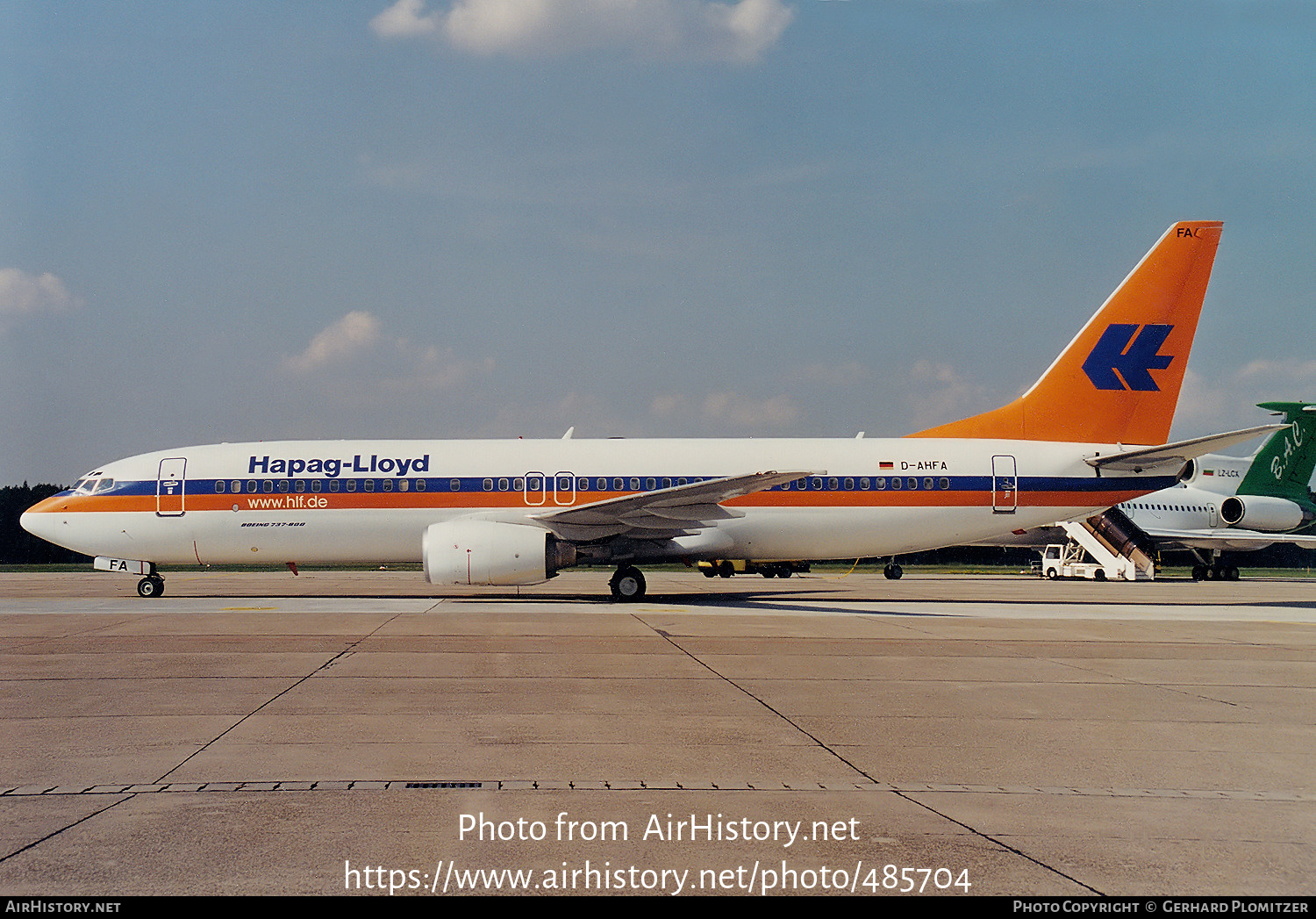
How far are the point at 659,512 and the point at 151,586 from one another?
12235 millimetres

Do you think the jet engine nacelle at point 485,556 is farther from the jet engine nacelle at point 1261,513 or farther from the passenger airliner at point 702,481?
the jet engine nacelle at point 1261,513

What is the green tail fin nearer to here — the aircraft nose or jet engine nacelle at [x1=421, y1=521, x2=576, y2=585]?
jet engine nacelle at [x1=421, y1=521, x2=576, y2=585]

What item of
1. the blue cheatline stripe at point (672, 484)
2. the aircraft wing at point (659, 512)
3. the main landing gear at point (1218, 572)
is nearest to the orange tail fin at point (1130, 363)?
the blue cheatline stripe at point (672, 484)

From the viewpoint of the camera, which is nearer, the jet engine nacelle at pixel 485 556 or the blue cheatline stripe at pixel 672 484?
the jet engine nacelle at pixel 485 556

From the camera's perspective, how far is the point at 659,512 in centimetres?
2059

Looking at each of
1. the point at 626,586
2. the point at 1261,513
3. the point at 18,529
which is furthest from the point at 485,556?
the point at 18,529

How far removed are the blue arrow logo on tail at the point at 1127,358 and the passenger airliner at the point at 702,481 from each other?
0.04 m

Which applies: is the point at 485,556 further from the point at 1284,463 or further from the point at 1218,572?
the point at 1284,463

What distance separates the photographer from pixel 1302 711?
9148 millimetres

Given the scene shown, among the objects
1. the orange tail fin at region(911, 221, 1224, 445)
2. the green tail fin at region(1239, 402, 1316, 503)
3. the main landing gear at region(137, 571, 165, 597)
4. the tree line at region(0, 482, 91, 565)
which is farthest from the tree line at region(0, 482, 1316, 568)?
the main landing gear at region(137, 571, 165, 597)

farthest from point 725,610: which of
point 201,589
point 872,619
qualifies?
point 201,589

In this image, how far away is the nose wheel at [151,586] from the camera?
2247 cm

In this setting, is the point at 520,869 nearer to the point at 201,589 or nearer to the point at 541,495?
the point at 541,495
